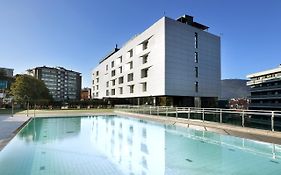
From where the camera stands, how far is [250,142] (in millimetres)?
11047

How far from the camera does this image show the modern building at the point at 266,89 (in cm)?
5516

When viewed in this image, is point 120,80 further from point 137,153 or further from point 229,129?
point 137,153

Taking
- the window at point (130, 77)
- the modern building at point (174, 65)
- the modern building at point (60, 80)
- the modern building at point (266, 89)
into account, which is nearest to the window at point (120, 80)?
the modern building at point (174, 65)

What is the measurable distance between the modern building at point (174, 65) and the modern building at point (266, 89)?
59.5ft

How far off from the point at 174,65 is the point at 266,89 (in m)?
33.7

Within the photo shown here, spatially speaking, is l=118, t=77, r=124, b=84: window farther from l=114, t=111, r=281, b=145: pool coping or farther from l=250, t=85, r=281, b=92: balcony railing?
l=250, t=85, r=281, b=92: balcony railing

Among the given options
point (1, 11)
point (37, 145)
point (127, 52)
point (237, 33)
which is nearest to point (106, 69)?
point (127, 52)

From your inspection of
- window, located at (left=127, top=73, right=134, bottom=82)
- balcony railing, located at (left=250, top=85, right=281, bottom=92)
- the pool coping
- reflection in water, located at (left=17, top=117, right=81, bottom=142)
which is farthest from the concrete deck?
balcony railing, located at (left=250, top=85, right=281, bottom=92)

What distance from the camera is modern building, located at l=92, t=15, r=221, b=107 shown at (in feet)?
126

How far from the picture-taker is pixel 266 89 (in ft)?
194

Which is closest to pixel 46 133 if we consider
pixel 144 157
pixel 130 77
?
pixel 144 157

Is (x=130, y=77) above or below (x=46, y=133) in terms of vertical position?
above

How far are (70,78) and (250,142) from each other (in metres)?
127

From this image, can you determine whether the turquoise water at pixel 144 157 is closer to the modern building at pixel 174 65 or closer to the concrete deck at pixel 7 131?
the concrete deck at pixel 7 131
